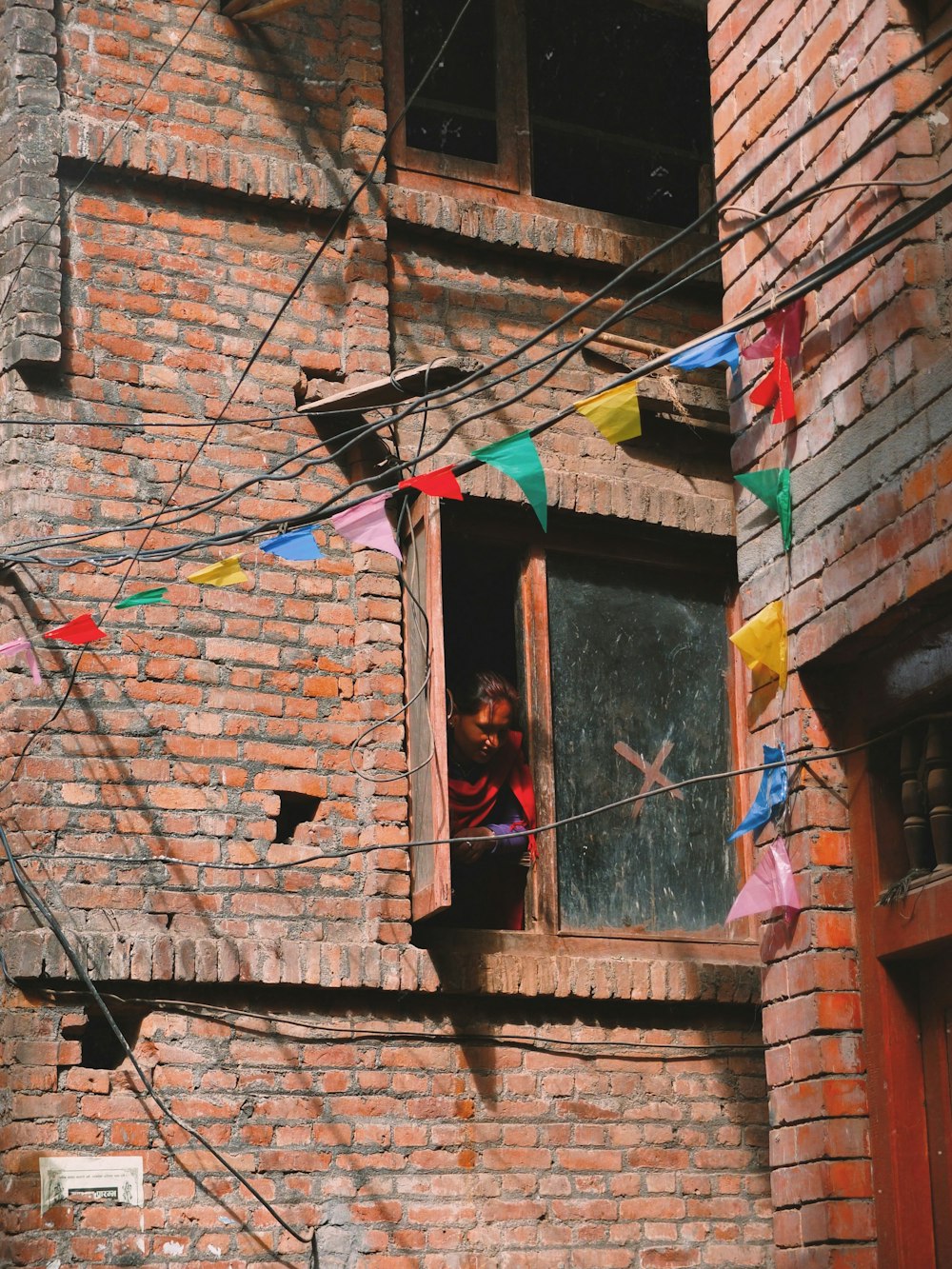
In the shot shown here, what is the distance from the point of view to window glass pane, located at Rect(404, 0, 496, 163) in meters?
8.19

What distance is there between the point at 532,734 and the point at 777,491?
2.47 m

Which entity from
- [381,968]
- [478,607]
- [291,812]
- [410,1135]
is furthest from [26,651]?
[478,607]

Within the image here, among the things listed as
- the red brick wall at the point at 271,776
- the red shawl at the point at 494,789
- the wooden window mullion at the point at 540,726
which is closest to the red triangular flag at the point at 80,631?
the red brick wall at the point at 271,776

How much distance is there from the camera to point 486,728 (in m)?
7.35

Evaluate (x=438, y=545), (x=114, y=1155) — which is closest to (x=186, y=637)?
(x=438, y=545)

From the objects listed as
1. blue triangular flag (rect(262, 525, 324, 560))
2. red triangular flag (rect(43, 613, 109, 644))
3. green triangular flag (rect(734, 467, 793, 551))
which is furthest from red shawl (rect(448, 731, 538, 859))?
green triangular flag (rect(734, 467, 793, 551))

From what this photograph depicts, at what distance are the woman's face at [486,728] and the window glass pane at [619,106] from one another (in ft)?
8.54

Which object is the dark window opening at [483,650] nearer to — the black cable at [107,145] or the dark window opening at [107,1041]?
the dark window opening at [107,1041]

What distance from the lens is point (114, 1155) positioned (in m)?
6.12

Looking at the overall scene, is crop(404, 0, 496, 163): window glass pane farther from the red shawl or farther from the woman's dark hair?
the red shawl

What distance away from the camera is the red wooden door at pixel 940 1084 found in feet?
15.1

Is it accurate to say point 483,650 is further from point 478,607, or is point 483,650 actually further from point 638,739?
point 638,739

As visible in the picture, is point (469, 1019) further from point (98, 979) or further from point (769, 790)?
point (769, 790)

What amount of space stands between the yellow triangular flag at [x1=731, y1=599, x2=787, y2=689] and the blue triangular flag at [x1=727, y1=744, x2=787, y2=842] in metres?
0.20
